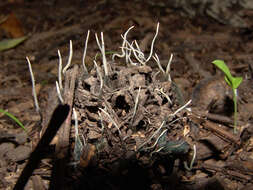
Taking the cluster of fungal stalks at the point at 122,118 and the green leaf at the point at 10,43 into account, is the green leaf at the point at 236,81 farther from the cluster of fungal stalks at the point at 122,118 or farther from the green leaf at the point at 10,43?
the green leaf at the point at 10,43

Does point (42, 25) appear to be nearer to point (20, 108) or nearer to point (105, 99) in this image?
point (20, 108)

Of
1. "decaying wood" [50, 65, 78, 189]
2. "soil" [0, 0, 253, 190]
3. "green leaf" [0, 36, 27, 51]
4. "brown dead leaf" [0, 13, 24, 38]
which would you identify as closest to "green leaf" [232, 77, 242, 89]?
"soil" [0, 0, 253, 190]

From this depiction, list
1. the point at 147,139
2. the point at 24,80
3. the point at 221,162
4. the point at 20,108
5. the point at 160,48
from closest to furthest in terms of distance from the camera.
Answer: the point at 147,139 → the point at 221,162 → the point at 20,108 → the point at 24,80 → the point at 160,48

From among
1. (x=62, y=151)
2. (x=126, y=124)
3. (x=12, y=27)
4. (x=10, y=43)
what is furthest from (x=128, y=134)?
(x=12, y=27)

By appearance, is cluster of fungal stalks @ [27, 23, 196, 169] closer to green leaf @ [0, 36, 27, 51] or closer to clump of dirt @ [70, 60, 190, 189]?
clump of dirt @ [70, 60, 190, 189]

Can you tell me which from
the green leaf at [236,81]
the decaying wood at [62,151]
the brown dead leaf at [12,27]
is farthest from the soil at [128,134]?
the brown dead leaf at [12,27]

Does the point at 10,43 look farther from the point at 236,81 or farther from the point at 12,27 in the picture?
the point at 236,81

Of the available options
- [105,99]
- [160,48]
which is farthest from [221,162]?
[160,48]
